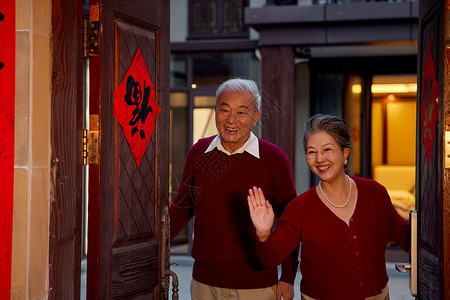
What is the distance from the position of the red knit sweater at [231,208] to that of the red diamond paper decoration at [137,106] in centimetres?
52

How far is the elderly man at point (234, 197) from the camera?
342 cm

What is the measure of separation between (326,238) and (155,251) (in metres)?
0.96

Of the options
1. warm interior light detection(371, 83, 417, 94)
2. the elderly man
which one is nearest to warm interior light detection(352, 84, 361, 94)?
warm interior light detection(371, 83, 417, 94)

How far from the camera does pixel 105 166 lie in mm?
2881

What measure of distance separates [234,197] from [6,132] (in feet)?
4.65

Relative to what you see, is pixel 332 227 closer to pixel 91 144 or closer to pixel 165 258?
pixel 165 258

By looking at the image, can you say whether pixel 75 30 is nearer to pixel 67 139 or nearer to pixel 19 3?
pixel 19 3

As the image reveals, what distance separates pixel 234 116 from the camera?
3.50m

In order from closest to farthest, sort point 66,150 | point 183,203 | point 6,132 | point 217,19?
1. point 6,132
2. point 66,150
3. point 183,203
4. point 217,19

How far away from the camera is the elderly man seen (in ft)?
11.2

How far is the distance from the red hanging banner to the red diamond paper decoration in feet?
1.91

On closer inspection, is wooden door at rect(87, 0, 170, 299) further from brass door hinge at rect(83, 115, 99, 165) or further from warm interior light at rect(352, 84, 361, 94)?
warm interior light at rect(352, 84, 361, 94)

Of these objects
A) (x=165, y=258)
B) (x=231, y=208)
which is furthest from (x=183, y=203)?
(x=165, y=258)

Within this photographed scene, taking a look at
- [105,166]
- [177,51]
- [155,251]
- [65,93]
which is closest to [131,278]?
[155,251]
